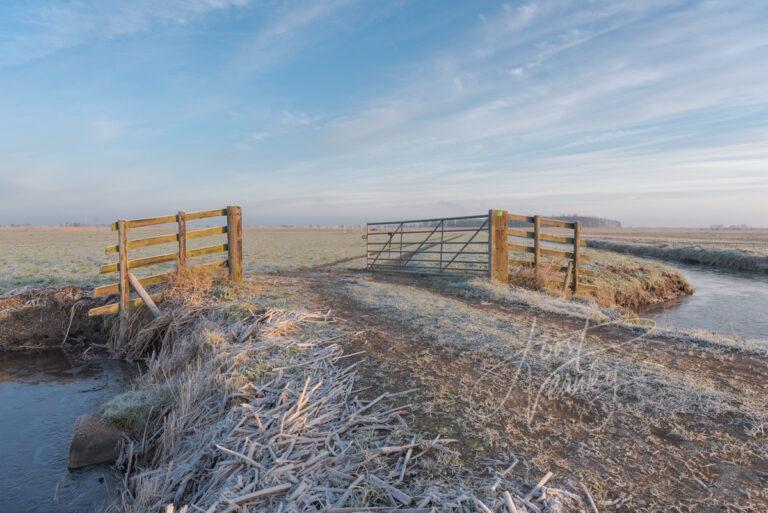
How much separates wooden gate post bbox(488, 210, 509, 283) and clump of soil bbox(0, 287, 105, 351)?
10080 millimetres

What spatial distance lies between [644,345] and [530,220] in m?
7.26

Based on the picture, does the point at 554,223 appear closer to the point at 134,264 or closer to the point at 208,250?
the point at 208,250

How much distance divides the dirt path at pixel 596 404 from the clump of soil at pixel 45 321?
676 cm

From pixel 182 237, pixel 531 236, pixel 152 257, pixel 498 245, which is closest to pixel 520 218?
pixel 531 236

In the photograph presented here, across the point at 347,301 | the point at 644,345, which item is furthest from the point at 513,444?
the point at 347,301

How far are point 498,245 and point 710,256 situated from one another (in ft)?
72.0

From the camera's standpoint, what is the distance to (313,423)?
4496 mm

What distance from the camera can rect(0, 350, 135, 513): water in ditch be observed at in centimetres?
484

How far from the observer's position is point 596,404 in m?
4.90

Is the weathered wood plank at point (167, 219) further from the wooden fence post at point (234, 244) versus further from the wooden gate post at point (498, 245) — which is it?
the wooden gate post at point (498, 245)

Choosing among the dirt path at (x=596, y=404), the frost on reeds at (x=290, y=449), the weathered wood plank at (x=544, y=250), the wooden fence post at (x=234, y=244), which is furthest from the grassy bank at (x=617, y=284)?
the frost on reeds at (x=290, y=449)

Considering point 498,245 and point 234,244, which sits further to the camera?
point 498,245

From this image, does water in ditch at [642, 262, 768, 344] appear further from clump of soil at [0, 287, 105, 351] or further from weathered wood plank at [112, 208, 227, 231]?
clump of soil at [0, 287, 105, 351]

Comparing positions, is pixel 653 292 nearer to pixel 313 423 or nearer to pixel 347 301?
pixel 347 301
